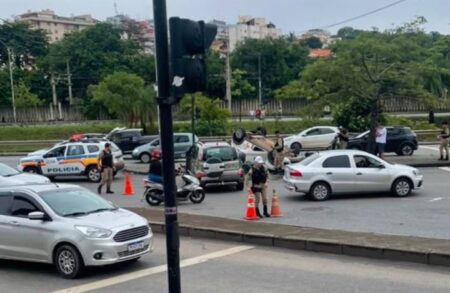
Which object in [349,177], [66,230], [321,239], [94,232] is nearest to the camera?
[94,232]

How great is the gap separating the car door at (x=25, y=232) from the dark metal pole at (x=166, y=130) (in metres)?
5.50

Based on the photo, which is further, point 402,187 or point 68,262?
point 402,187

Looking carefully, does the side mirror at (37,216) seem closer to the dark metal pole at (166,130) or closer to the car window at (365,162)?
the dark metal pole at (166,130)

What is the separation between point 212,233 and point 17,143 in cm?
4332

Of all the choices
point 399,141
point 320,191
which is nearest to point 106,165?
point 320,191

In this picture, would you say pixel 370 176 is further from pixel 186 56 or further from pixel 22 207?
pixel 186 56

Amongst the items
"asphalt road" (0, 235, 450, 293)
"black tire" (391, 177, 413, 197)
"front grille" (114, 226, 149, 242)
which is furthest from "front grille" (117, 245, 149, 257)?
"black tire" (391, 177, 413, 197)

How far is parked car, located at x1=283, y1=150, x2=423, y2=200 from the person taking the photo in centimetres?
1994

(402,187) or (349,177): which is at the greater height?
(349,177)

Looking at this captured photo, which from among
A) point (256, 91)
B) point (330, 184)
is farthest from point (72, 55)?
point (330, 184)

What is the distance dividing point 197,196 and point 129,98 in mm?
36869

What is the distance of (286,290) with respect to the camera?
984cm

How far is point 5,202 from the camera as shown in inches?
480

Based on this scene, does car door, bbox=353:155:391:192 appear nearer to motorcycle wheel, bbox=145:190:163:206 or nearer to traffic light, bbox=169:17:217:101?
motorcycle wheel, bbox=145:190:163:206
